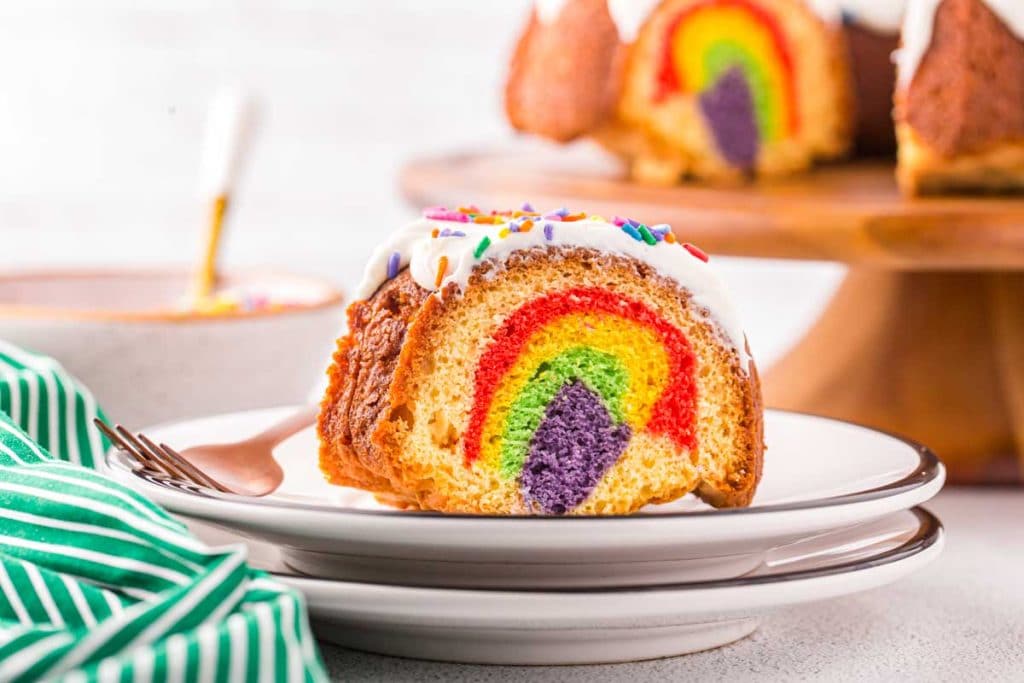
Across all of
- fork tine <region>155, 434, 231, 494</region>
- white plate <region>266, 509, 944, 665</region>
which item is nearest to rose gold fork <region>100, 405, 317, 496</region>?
fork tine <region>155, 434, 231, 494</region>

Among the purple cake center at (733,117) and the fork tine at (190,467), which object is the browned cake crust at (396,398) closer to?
the fork tine at (190,467)

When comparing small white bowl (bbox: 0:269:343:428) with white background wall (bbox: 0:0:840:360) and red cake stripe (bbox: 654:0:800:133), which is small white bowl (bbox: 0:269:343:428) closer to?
red cake stripe (bbox: 654:0:800:133)

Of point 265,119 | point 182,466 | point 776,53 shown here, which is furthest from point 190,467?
point 265,119

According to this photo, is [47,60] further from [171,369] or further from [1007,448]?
[1007,448]

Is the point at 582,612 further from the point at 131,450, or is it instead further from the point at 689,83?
the point at 689,83

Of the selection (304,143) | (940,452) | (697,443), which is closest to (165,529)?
(697,443)

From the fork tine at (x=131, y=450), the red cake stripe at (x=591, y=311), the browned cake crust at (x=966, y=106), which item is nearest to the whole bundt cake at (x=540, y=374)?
the red cake stripe at (x=591, y=311)

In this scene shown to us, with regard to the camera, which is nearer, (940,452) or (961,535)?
(961,535)
